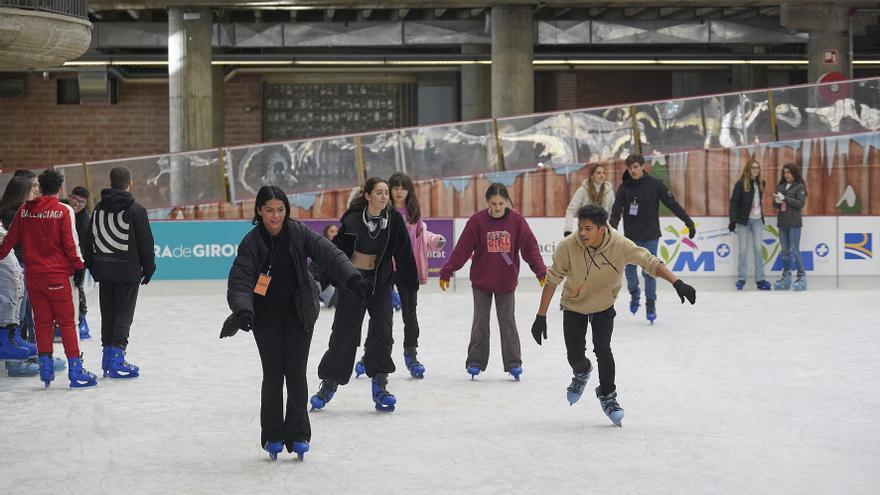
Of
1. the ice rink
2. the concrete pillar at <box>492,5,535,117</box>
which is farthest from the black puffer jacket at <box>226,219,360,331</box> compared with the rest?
the concrete pillar at <box>492,5,535,117</box>

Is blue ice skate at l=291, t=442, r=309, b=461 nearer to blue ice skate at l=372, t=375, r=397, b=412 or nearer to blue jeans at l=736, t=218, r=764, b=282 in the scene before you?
blue ice skate at l=372, t=375, r=397, b=412

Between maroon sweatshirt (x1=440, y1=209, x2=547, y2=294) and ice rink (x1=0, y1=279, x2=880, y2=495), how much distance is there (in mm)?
796

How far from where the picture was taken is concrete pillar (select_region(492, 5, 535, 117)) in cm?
2684

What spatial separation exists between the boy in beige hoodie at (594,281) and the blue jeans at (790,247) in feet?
31.8

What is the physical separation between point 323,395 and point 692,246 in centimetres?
1009

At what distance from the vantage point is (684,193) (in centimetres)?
1945

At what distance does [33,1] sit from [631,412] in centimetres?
1141

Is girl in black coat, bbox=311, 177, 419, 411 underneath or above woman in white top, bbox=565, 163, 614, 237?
underneath

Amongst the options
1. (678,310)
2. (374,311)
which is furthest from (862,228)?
(374,311)

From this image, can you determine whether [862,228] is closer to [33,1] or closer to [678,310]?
[678,310]

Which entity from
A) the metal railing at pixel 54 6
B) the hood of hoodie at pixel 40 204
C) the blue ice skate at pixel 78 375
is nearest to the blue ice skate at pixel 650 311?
the blue ice skate at pixel 78 375

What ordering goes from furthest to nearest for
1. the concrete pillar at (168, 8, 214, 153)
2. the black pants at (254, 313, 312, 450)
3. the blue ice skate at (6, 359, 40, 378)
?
the concrete pillar at (168, 8, 214, 153)
the blue ice skate at (6, 359, 40, 378)
the black pants at (254, 313, 312, 450)

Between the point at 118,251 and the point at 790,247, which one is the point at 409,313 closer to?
the point at 118,251

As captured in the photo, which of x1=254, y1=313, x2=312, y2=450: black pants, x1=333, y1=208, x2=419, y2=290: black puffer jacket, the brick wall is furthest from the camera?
the brick wall
